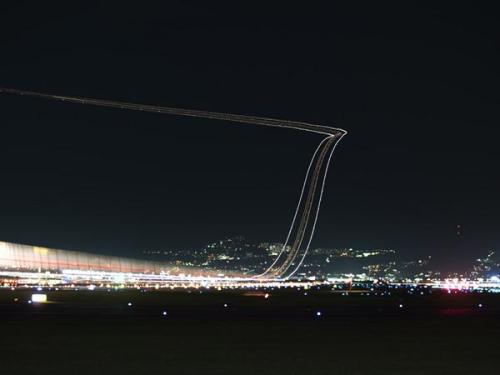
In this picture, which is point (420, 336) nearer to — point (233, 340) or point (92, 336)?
point (233, 340)

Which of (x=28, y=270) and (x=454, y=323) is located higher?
(x=28, y=270)

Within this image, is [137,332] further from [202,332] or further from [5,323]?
[5,323]

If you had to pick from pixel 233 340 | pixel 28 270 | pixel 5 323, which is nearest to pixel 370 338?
pixel 233 340

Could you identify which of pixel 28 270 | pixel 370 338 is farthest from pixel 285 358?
pixel 28 270

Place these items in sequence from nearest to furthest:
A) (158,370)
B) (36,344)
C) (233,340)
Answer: (158,370) < (36,344) < (233,340)

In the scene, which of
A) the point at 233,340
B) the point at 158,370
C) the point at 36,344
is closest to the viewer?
the point at 158,370

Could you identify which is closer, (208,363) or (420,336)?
(208,363)
